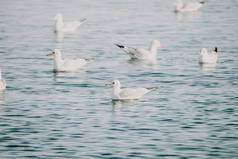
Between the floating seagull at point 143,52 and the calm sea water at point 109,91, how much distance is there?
429mm

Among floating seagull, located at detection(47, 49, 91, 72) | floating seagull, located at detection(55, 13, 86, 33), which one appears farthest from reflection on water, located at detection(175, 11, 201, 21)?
floating seagull, located at detection(47, 49, 91, 72)

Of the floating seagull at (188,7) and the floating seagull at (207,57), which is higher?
the floating seagull at (188,7)

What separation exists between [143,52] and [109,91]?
7340mm

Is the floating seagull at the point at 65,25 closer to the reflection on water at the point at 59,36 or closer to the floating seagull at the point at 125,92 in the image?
the reflection on water at the point at 59,36

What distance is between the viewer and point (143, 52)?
36531mm

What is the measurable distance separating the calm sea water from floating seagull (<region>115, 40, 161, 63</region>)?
429 millimetres

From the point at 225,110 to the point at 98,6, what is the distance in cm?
2997

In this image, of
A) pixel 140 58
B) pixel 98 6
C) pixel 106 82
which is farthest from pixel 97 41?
pixel 98 6

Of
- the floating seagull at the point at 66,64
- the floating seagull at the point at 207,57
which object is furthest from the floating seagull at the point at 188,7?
the floating seagull at the point at 66,64

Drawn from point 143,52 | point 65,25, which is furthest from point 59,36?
point 143,52

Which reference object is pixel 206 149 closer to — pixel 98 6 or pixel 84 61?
pixel 84 61

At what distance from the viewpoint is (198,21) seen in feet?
163

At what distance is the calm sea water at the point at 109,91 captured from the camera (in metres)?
22.1

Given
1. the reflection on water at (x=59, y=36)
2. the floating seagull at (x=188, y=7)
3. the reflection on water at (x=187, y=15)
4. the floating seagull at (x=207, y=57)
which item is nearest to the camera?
the floating seagull at (x=207, y=57)
